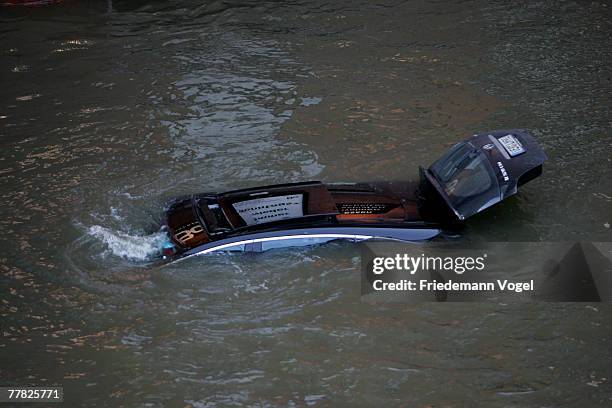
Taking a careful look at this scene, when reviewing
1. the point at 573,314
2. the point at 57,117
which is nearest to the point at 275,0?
the point at 57,117

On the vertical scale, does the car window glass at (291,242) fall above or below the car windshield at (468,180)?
below

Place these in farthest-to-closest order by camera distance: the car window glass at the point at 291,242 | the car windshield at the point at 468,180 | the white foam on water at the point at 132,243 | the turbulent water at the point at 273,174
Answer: the white foam on water at the point at 132,243, the car windshield at the point at 468,180, the car window glass at the point at 291,242, the turbulent water at the point at 273,174

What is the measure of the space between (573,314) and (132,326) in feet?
13.9

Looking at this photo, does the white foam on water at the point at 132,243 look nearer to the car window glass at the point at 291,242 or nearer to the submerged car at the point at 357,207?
the submerged car at the point at 357,207

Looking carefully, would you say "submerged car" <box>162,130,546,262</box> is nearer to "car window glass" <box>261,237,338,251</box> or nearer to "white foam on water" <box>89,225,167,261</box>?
"car window glass" <box>261,237,338,251</box>

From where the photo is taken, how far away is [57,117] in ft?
38.5

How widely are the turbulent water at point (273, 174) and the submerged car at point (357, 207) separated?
1.09 feet

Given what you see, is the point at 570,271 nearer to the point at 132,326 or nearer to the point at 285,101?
the point at 132,326

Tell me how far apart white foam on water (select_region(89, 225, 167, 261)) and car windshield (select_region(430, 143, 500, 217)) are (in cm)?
302

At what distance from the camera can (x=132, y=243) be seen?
8.21 meters

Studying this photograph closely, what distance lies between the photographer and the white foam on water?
7969 millimetres

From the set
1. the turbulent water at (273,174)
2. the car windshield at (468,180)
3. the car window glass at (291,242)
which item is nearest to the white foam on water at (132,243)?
the turbulent water at (273,174)

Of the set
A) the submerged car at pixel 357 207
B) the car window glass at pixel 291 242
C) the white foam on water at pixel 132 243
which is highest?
the submerged car at pixel 357 207

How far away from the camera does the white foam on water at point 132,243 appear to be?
7.97m
